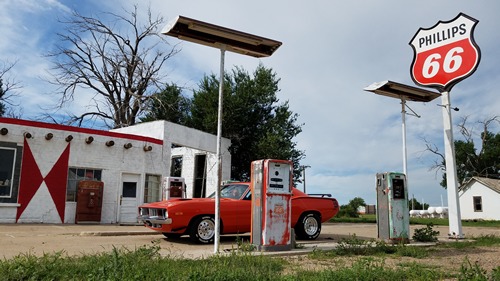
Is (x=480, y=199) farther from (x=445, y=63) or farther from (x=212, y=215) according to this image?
(x=212, y=215)

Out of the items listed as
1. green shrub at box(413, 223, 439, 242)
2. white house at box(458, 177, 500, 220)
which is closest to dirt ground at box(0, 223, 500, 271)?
green shrub at box(413, 223, 439, 242)

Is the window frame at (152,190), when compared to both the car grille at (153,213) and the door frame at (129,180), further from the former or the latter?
the car grille at (153,213)

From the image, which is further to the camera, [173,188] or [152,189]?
[152,189]

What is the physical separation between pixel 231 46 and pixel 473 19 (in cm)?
834

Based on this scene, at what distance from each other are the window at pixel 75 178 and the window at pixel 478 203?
117 feet

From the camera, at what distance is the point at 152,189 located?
19.6 meters

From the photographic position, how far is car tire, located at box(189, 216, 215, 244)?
1097 cm

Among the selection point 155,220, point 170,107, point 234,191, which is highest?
point 170,107

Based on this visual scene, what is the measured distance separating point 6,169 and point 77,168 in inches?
99.6

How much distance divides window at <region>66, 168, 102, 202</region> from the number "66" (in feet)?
43.6

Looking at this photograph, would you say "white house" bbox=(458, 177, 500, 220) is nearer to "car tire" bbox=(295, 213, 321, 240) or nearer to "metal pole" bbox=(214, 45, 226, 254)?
"car tire" bbox=(295, 213, 321, 240)

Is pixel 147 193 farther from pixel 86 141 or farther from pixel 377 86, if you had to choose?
pixel 377 86

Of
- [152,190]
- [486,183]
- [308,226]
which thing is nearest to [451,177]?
[308,226]

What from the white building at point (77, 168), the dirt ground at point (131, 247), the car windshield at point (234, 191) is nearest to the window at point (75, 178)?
the white building at point (77, 168)
